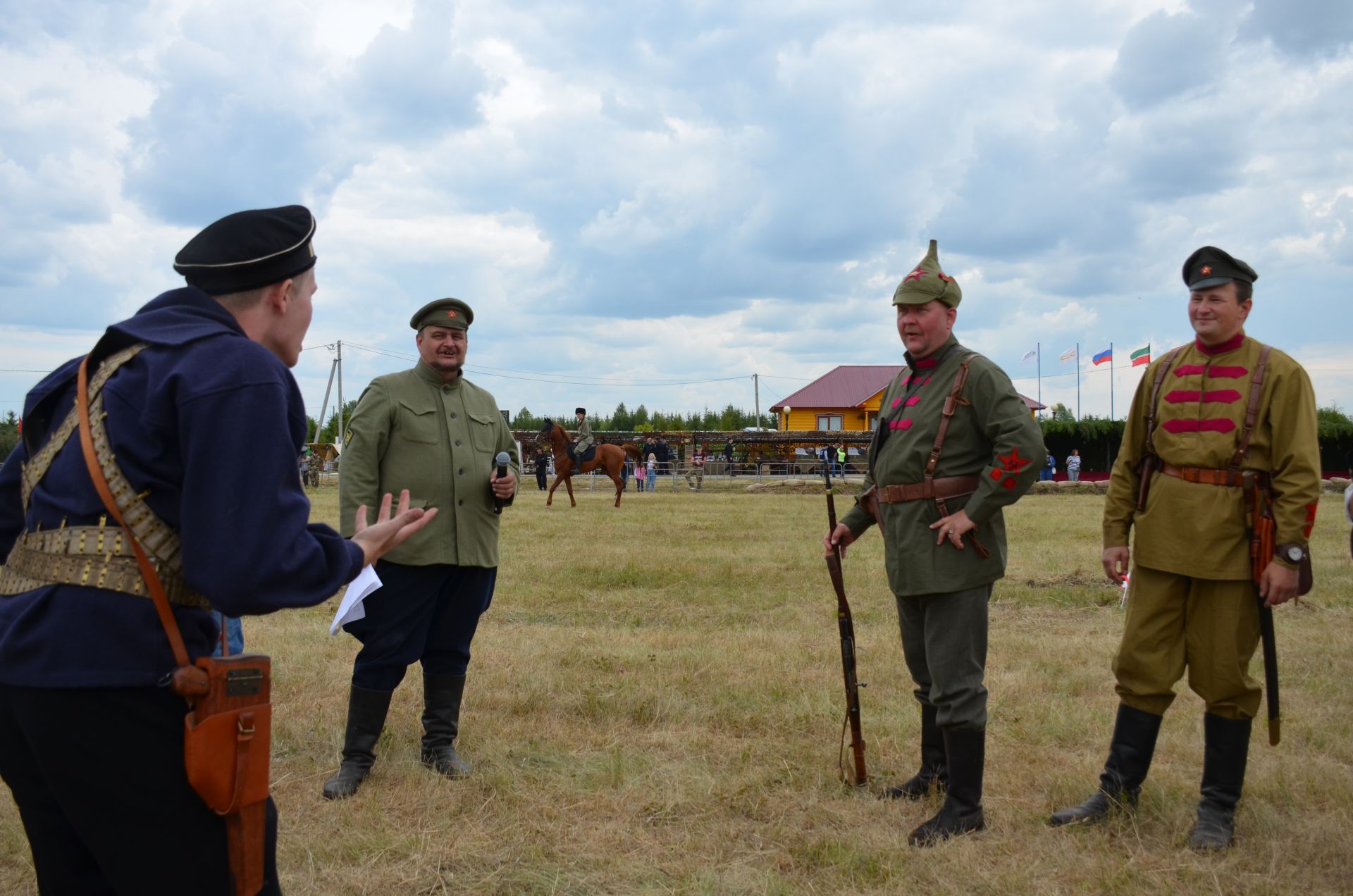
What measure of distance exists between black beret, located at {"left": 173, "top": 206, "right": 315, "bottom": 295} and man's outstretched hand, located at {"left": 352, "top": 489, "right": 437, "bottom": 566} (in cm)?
57

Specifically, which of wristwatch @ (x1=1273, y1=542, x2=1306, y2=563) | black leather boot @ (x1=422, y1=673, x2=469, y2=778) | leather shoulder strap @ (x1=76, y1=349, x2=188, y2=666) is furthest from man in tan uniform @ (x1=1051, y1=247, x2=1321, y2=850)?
leather shoulder strap @ (x1=76, y1=349, x2=188, y2=666)

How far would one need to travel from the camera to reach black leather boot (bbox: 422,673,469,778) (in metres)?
4.98

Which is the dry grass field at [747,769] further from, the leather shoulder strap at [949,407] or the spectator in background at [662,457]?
the spectator in background at [662,457]

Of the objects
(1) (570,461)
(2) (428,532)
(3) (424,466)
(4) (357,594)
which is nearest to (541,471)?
(1) (570,461)

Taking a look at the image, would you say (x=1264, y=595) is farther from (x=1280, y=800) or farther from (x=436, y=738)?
(x=436, y=738)

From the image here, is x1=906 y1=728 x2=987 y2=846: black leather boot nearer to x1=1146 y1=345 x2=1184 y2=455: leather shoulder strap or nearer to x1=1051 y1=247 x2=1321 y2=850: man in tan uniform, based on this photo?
x1=1051 y1=247 x2=1321 y2=850: man in tan uniform

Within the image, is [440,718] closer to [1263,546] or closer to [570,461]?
[1263,546]

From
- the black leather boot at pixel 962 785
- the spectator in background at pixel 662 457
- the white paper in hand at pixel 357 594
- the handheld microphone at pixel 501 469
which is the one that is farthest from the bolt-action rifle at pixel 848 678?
the spectator in background at pixel 662 457

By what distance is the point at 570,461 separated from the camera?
2459 cm

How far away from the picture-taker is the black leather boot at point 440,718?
16.4 ft

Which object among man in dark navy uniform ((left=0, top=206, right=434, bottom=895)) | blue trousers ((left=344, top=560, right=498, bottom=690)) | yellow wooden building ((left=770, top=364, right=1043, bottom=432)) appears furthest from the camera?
yellow wooden building ((left=770, top=364, right=1043, bottom=432))

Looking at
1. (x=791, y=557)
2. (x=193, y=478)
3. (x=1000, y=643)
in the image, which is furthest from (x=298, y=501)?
(x=791, y=557)

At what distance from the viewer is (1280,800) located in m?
4.37

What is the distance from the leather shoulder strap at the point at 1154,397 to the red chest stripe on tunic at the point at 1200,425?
97 mm
